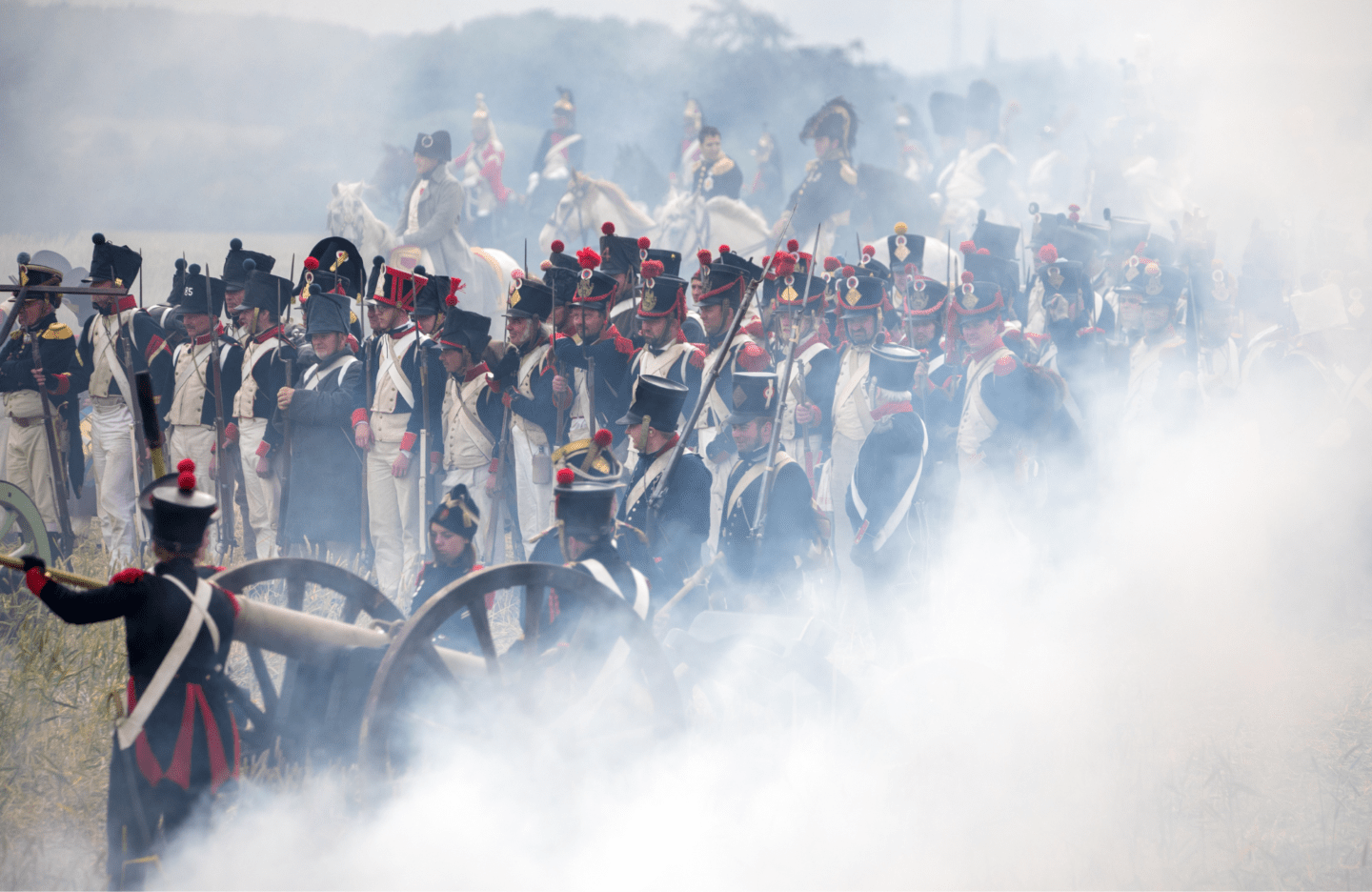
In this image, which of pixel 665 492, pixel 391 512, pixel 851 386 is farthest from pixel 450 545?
Result: pixel 851 386

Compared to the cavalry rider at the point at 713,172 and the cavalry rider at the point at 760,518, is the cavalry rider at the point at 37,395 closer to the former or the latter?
the cavalry rider at the point at 760,518

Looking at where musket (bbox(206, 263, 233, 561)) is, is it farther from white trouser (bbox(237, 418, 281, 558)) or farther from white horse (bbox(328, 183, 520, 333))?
white horse (bbox(328, 183, 520, 333))

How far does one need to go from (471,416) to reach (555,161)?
43.5 ft

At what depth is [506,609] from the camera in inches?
268

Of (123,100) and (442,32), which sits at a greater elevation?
(442,32)

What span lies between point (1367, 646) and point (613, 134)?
24.3 meters

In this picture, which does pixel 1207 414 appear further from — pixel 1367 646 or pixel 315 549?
pixel 315 549

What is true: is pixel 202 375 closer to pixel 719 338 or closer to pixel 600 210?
pixel 719 338

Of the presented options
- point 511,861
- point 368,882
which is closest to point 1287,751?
point 511,861

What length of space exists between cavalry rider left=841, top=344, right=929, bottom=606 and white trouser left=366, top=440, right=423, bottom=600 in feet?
9.57

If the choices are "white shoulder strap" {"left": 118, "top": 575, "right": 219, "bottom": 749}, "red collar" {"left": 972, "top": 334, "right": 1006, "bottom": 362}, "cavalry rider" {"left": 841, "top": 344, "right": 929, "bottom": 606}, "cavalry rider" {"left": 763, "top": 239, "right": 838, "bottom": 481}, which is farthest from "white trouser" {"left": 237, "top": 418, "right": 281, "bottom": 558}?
"red collar" {"left": 972, "top": 334, "right": 1006, "bottom": 362}

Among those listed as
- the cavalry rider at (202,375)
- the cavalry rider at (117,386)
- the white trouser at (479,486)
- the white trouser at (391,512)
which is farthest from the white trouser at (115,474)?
the white trouser at (479,486)

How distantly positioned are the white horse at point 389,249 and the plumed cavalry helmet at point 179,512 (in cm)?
987

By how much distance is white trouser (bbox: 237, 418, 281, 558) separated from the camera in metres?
7.47
